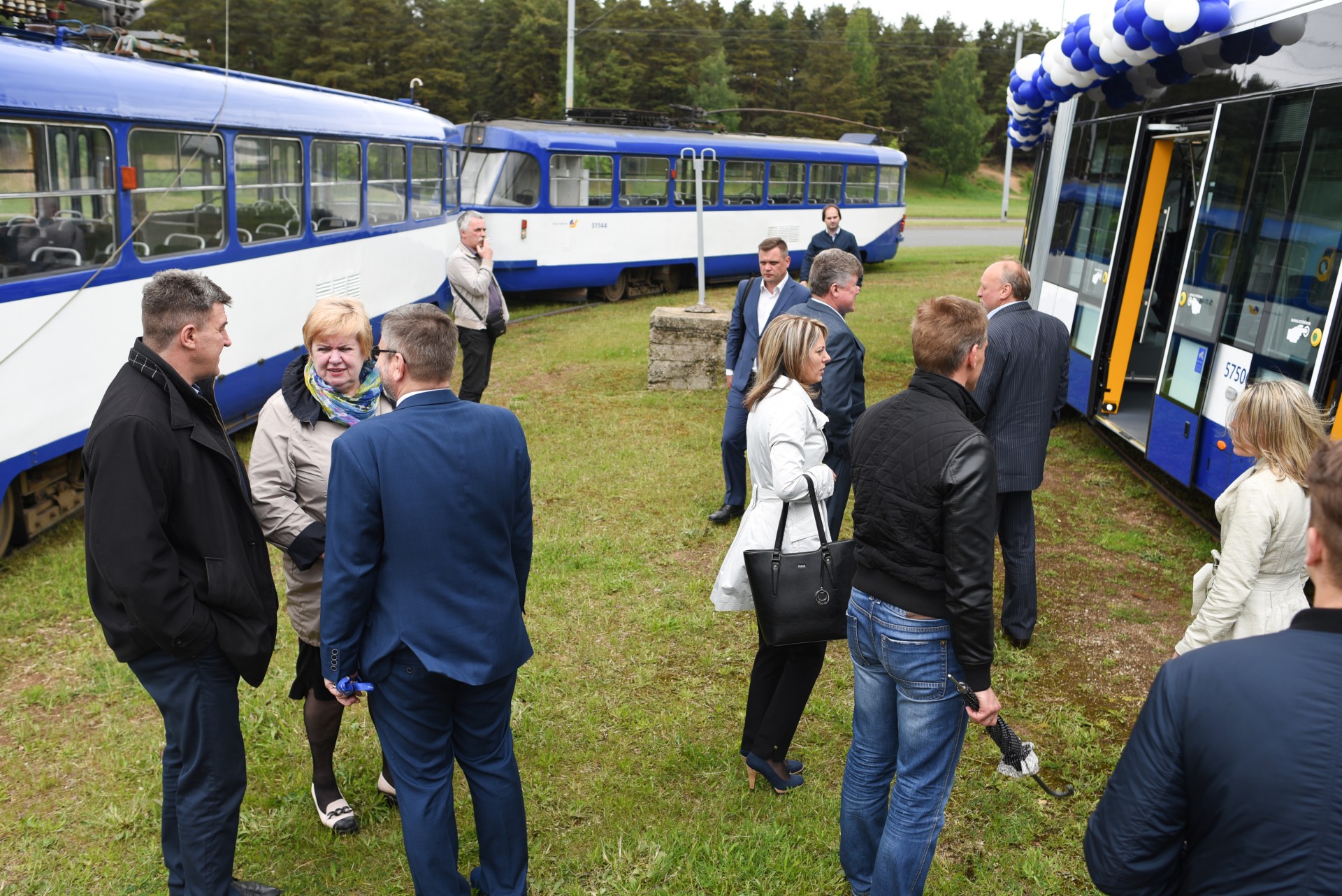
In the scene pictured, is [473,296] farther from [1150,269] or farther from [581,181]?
[581,181]

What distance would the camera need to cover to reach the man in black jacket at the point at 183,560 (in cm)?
276

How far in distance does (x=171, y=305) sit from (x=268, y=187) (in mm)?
6398

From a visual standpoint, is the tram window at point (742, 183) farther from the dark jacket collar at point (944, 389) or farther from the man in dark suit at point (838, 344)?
the dark jacket collar at point (944, 389)

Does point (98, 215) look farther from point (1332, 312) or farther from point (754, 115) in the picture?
point (754, 115)

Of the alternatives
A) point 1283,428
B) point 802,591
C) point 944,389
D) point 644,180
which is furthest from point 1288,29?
point 644,180

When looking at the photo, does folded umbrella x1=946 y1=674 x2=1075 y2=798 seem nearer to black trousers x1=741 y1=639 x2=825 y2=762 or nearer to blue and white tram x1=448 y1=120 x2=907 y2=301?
black trousers x1=741 y1=639 x2=825 y2=762

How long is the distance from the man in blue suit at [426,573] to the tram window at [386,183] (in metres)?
9.06

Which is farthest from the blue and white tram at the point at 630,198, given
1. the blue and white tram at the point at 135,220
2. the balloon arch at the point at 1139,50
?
the balloon arch at the point at 1139,50

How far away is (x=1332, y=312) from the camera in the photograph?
5172 mm

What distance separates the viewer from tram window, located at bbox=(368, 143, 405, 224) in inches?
448

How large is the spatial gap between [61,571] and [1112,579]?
612cm

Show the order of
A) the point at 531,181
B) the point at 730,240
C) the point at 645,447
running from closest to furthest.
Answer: the point at 645,447
the point at 531,181
the point at 730,240

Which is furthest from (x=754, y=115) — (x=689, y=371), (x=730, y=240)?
(x=689, y=371)

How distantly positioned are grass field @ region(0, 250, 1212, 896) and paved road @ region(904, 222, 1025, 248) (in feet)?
80.6
